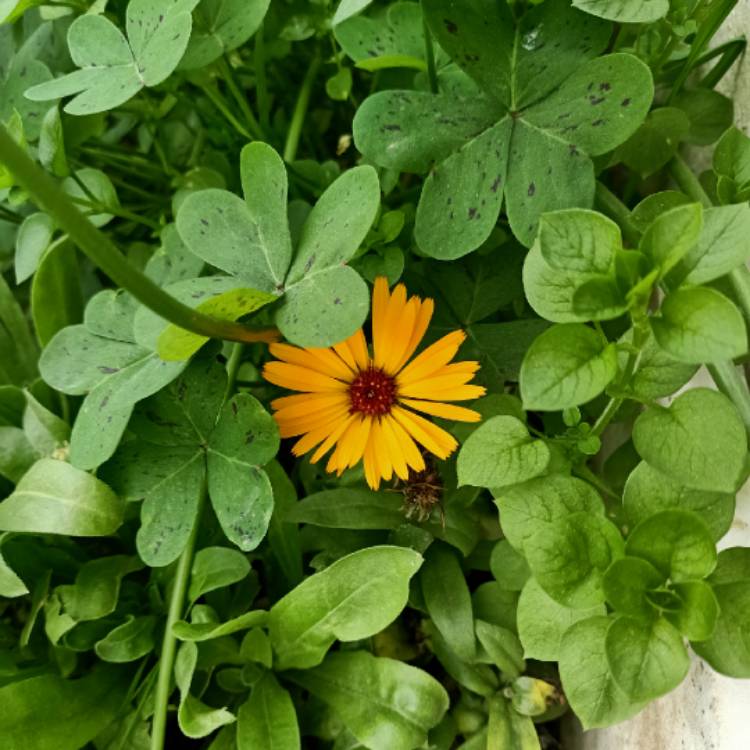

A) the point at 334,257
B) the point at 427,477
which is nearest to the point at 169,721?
the point at 427,477

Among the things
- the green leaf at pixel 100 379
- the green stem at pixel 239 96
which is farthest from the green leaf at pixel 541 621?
the green stem at pixel 239 96

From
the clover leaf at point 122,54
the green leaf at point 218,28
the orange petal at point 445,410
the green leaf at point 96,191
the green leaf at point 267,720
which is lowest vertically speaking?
the green leaf at point 267,720

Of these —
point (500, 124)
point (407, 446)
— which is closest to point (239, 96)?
point (500, 124)

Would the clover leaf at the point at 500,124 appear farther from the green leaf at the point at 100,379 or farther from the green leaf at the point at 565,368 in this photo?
the green leaf at the point at 100,379

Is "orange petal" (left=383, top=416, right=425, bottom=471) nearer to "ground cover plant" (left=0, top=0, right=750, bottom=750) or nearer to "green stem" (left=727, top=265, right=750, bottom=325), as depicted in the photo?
"ground cover plant" (left=0, top=0, right=750, bottom=750)

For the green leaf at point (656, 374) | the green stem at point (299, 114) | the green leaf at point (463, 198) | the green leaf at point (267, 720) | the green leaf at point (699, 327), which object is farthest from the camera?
the green stem at point (299, 114)
